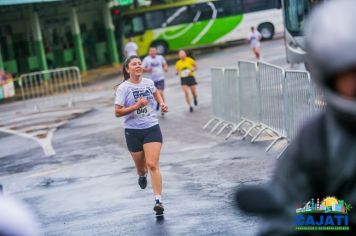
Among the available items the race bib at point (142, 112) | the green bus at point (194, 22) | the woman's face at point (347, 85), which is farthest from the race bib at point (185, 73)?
the green bus at point (194, 22)

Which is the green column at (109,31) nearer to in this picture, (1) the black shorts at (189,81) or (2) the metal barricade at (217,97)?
(1) the black shorts at (189,81)

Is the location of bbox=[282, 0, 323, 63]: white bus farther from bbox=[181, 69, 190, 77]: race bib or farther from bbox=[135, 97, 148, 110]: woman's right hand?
bbox=[135, 97, 148, 110]: woman's right hand

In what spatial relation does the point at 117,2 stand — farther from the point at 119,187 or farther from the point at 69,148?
the point at 119,187

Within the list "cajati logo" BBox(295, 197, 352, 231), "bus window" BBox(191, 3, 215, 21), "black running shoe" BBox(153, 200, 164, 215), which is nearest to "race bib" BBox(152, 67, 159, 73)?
"black running shoe" BBox(153, 200, 164, 215)

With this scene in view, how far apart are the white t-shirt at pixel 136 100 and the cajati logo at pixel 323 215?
22.5 feet

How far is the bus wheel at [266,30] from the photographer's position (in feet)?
144

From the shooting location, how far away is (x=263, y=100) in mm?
14344

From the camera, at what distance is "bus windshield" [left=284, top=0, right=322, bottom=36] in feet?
78.4

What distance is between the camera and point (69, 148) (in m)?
16.6

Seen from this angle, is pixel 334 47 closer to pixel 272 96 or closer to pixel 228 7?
pixel 272 96

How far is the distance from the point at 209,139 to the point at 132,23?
28.9m

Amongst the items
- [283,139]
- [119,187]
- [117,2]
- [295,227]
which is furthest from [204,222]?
[117,2]

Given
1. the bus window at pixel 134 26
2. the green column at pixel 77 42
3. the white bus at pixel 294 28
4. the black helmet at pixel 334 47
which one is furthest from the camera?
the bus window at pixel 134 26

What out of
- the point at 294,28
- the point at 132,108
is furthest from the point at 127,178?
the point at 294,28
